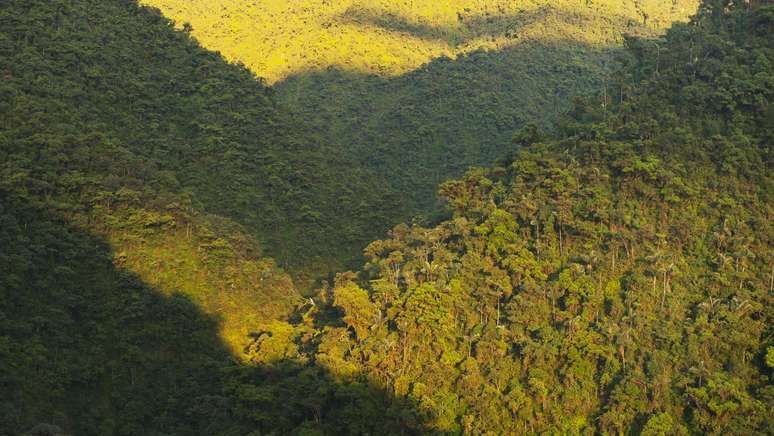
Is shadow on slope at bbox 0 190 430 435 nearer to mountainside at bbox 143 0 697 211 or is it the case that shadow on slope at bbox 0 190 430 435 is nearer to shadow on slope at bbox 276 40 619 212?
mountainside at bbox 143 0 697 211

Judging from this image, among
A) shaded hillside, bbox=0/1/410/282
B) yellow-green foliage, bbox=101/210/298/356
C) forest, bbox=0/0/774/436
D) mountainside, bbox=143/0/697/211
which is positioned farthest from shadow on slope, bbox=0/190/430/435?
mountainside, bbox=143/0/697/211

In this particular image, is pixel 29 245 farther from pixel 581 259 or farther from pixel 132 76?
pixel 581 259

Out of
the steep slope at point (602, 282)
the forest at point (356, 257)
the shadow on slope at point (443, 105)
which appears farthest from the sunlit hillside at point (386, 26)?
the steep slope at point (602, 282)

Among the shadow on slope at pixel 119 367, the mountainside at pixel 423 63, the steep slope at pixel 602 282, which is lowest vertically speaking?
the shadow on slope at pixel 119 367

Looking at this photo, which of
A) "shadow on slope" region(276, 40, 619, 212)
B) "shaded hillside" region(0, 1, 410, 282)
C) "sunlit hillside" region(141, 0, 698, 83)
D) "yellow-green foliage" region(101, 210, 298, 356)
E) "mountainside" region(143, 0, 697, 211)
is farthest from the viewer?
"sunlit hillside" region(141, 0, 698, 83)

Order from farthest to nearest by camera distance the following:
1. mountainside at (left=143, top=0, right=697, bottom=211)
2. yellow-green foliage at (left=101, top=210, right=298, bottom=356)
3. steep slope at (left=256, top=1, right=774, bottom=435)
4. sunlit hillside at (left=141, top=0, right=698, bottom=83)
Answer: sunlit hillside at (left=141, top=0, right=698, bottom=83) → mountainside at (left=143, top=0, right=697, bottom=211) → yellow-green foliage at (left=101, top=210, right=298, bottom=356) → steep slope at (left=256, top=1, right=774, bottom=435)

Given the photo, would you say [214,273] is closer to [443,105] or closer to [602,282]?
[602,282]

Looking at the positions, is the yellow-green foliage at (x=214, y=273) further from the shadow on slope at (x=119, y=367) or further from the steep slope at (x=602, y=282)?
the steep slope at (x=602, y=282)
